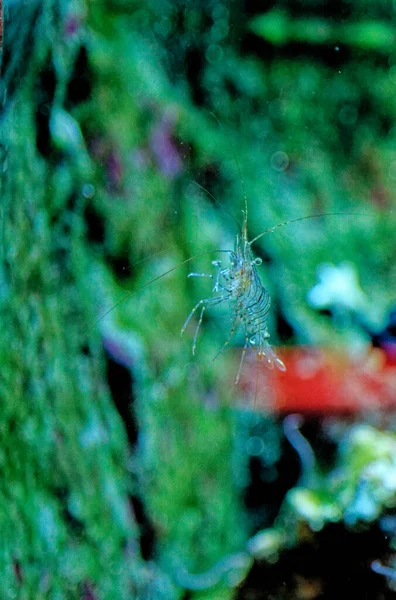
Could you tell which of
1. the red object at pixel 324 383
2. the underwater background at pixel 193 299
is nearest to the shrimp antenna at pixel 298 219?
the underwater background at pixel 193 299

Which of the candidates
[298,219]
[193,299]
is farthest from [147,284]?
[298,219]

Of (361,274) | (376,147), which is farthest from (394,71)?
(361,274)

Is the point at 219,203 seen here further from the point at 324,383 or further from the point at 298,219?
the point at 324,383

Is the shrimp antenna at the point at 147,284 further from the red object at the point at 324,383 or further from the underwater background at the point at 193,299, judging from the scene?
the red object at the point at 324,383

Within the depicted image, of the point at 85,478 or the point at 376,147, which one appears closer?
the point at 376,147

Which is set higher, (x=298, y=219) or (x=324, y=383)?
(x=298, y=219)

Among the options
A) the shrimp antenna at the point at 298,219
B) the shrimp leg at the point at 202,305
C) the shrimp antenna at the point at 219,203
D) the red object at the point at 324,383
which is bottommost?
the red object at the point at 324,383

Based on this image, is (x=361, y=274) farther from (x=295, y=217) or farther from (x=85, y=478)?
(x=85, y=478)
